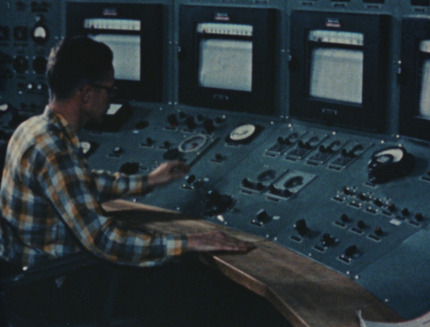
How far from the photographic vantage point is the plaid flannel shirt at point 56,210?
2498mm

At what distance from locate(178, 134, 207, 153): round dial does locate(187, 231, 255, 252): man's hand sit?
2.89 feet

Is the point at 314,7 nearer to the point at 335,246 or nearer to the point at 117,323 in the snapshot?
the point at 335,246

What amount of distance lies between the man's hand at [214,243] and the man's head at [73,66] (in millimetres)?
551

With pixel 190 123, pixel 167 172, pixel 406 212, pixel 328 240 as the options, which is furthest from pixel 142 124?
pixel 406 212

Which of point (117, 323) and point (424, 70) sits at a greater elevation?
point (424, 70)

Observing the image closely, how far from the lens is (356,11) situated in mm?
3051

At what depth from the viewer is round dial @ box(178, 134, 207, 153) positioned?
3496mm

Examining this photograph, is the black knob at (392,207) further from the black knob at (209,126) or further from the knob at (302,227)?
the black knob at (209,126)

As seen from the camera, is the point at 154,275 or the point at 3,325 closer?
the point at 3,325

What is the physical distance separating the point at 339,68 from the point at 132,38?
3.69 feet

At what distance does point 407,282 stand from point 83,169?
2.99 ft

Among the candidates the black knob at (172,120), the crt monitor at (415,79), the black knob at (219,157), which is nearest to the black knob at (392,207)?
the crt monitor at (415,79)

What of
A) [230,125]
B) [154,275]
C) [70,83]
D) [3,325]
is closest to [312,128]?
[230,125]

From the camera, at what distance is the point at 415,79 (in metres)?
2.88
